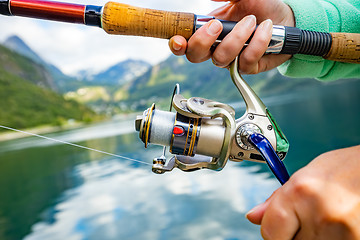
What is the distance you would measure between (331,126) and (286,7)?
57.5 ft

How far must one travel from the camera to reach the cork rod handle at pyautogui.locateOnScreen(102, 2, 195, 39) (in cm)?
139

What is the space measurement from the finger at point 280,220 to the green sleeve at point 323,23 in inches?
51.6

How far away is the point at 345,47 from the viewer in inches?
59.3

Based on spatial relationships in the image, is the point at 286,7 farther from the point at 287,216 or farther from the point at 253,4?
the point at 287,216

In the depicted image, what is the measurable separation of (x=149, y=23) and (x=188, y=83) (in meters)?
132

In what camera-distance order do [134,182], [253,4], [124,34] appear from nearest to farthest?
[124,34] → [253,4] → [134,182]

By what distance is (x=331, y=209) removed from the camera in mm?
514

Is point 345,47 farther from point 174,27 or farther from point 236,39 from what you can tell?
point 174,27

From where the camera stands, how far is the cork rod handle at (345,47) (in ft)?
4.91

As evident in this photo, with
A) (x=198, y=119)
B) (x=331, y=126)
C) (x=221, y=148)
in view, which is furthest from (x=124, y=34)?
(x=331, y=126)

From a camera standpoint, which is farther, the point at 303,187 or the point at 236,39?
the point at 236,39

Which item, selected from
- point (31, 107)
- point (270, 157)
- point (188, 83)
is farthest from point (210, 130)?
point (188, 83)

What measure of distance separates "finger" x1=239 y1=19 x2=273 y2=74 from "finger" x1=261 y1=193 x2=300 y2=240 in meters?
0.94

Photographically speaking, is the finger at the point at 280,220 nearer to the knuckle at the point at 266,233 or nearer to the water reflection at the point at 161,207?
the knuckle at the point at 266,233
